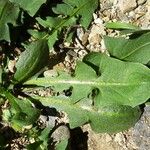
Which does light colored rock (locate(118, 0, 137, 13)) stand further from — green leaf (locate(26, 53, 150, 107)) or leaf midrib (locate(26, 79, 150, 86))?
leaf midrib (locate(26, 79, 150, 86))

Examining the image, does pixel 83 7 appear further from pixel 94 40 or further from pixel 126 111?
pixel 126 111

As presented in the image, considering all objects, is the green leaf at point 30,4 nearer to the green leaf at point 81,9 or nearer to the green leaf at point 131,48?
the green leaf at point 81,9

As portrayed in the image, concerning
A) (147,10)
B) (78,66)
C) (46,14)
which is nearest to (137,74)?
(78,66)

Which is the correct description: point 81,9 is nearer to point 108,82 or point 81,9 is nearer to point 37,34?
point 37,34

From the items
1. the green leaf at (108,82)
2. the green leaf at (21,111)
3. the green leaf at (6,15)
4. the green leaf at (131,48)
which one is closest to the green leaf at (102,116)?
the green leaf at (108,82)

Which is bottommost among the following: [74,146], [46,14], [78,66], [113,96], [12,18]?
[74,146]

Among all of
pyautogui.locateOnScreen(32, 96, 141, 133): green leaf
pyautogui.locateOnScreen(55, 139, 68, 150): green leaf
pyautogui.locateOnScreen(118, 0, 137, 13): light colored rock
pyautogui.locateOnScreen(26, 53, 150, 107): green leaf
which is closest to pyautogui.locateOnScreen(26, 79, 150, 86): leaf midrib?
pyautogui.locateOnScreen(26, 53, 150, 107): green leaf
